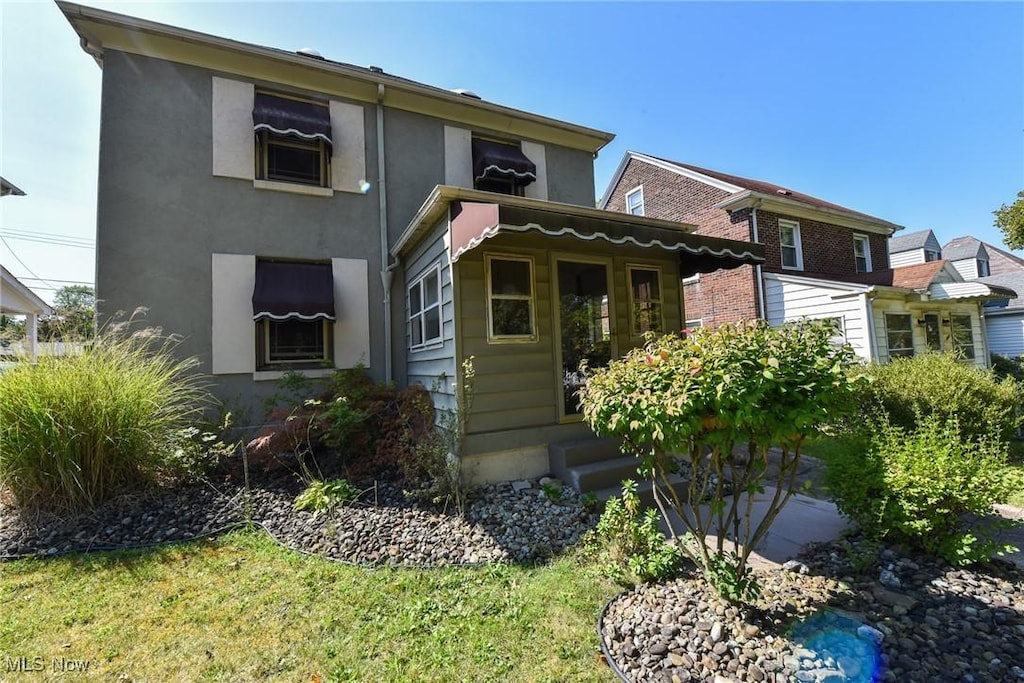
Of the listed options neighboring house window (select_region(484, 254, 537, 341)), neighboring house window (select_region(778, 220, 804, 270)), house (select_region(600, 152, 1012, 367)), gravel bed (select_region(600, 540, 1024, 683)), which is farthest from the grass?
neighboring house window (select_region(778, 220, 804, 270))

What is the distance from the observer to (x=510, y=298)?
5504mm

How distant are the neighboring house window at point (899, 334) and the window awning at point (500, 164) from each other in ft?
33.7

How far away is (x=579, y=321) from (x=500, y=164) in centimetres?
474

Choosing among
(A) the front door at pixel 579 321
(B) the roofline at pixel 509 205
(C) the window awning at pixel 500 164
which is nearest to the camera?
(B) the roofline at pixel 509 205

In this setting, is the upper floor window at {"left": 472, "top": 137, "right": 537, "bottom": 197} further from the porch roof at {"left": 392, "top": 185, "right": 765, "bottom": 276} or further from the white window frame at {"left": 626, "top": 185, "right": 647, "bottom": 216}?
the white window frame at {"left": 626, "top": 185, "right": 647, "bottom": 216}

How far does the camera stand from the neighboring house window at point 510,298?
5350 mm

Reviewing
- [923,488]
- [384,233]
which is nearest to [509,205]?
[923,488]

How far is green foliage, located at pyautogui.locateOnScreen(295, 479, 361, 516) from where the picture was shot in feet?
14.9

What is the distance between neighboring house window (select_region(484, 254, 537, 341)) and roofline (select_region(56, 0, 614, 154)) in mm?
5398

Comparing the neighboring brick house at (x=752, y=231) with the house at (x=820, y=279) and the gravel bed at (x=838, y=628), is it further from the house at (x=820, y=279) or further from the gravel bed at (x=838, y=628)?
the gravel bed at (x=838, y=628)

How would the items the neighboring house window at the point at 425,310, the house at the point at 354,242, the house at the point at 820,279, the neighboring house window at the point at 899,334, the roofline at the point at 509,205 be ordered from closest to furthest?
the roofline at the point at 509,205 → the house at the point at 354,242 → the neighboring house window at the point at 425,310 → the house at the point at 820,279 → the neighboring house window at the point at 899,334

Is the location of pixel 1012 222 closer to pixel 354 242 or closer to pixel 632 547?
pixel 632 547

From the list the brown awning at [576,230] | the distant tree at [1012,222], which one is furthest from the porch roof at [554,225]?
the distant tree at [1012,222]

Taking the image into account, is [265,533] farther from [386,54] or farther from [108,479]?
[386,54]
